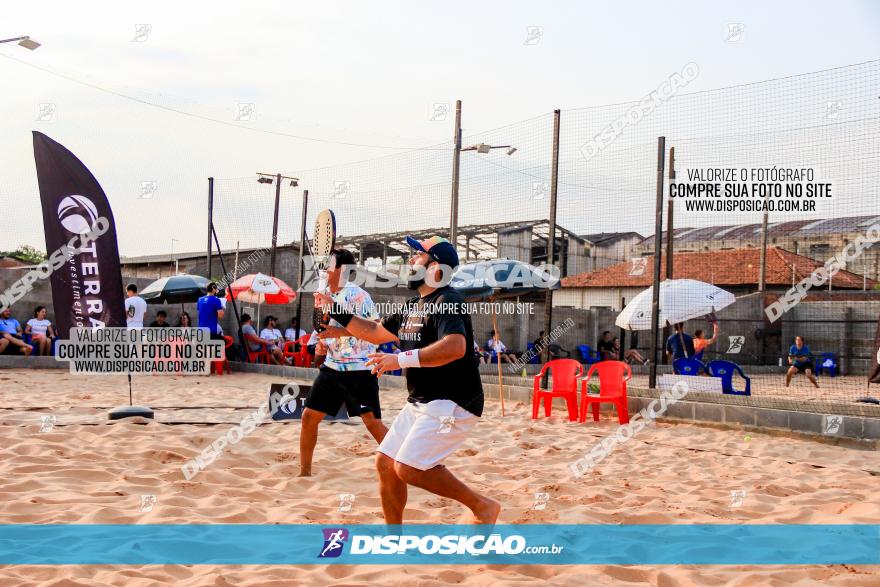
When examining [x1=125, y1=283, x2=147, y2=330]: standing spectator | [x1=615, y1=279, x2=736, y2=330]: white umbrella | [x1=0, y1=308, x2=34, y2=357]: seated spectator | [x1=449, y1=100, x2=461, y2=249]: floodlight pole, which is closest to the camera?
[x1=125, y1=283, x2=147, y2=330]: standing spectator

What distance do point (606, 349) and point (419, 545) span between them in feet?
55.5

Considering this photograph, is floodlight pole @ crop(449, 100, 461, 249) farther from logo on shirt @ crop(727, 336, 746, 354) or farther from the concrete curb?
logo on shirt @ crop(727, 336, 746, 354)

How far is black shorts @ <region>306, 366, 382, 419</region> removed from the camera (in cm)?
551

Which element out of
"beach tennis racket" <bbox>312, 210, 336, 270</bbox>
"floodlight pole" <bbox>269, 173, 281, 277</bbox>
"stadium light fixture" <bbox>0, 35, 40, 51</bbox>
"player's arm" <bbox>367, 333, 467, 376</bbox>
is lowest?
"player's arm" <bbox>367, 333, 467, 376</bbox>

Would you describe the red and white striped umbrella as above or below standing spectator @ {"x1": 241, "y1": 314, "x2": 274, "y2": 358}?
above

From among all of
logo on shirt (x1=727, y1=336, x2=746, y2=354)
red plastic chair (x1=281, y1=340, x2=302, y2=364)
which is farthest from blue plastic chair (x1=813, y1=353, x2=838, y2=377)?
red plastic chair (x1=281, y1=340, x2=302, y2=364)

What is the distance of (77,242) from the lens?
7.98m

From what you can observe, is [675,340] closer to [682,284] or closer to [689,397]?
[682,284]

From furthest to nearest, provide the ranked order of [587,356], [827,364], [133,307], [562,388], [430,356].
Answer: [587,356] → [827,364] → [133,307] → [562,388] → [430,356]

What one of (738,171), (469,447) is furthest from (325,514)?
(738,171)

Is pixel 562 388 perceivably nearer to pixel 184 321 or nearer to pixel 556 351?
pixel 184 321

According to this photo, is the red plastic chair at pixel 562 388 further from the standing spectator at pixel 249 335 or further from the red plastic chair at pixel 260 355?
the red plastic chair at pixel 260 355

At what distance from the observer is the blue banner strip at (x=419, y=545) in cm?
362


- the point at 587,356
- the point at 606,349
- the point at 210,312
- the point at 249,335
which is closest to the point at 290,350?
the point at 249,335
